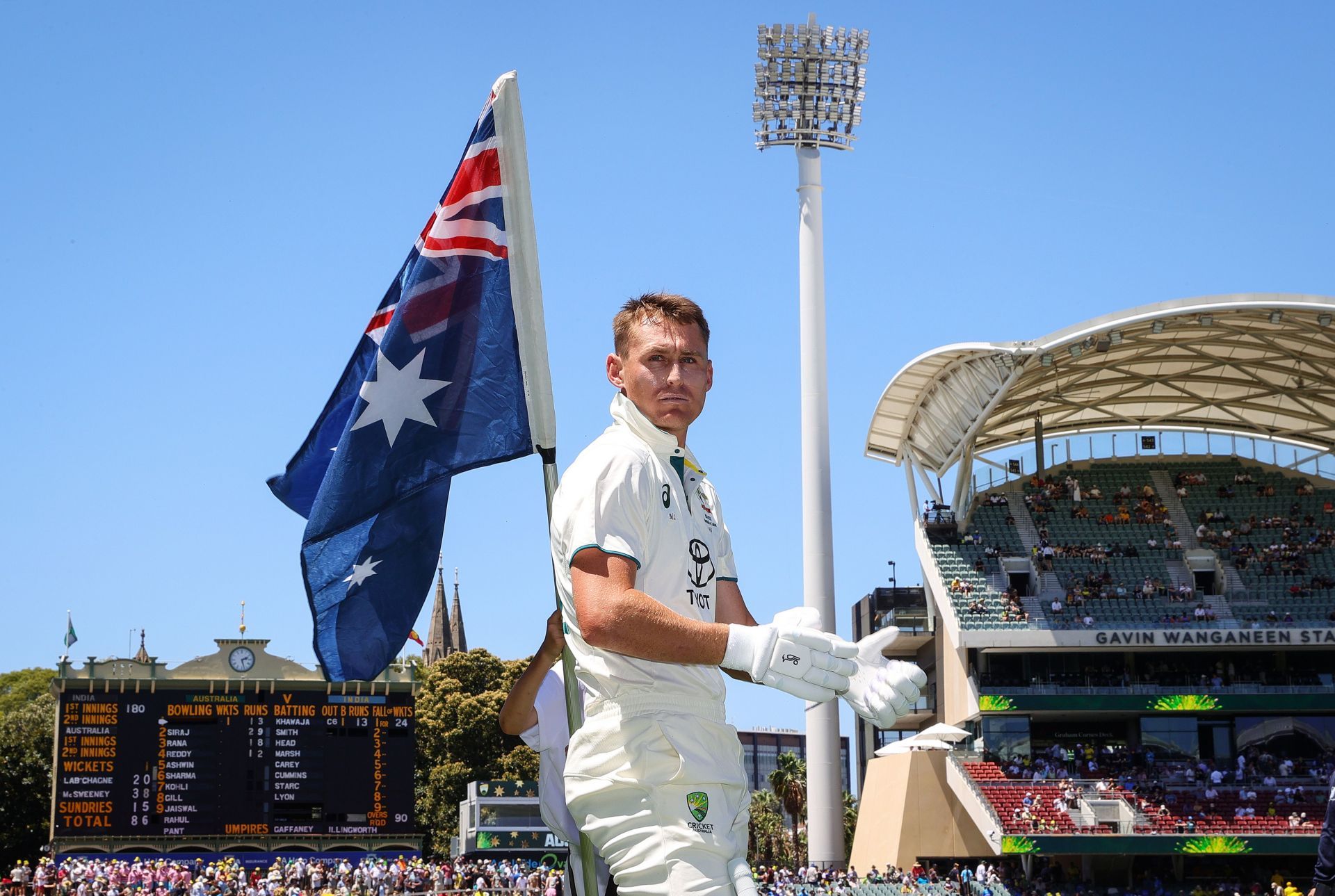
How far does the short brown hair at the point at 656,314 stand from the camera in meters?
4.96

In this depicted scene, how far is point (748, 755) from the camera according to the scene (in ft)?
456

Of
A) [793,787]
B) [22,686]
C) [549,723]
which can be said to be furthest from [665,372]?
[22,686]

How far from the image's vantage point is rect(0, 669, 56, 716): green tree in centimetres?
6938

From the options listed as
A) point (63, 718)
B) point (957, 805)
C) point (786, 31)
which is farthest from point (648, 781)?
point (786, 31)

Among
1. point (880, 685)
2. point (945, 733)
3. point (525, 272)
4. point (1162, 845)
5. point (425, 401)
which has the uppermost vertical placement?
point (525, 272)

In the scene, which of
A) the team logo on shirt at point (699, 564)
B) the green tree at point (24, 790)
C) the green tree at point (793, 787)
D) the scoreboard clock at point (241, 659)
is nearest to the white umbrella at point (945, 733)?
the scoreboard clock at point (241, 659)

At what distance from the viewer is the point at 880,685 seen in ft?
14.6

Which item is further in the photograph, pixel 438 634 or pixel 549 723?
pixel 438 634

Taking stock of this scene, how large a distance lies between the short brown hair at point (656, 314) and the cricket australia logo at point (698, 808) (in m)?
1.46

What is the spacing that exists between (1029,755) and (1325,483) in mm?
13975

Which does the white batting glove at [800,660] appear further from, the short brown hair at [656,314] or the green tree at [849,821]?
the green tree at [849,821]

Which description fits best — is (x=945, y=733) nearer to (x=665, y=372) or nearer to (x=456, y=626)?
(x=665, y=372)

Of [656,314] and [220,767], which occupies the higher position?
[656,314]

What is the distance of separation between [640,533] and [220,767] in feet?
98.2
